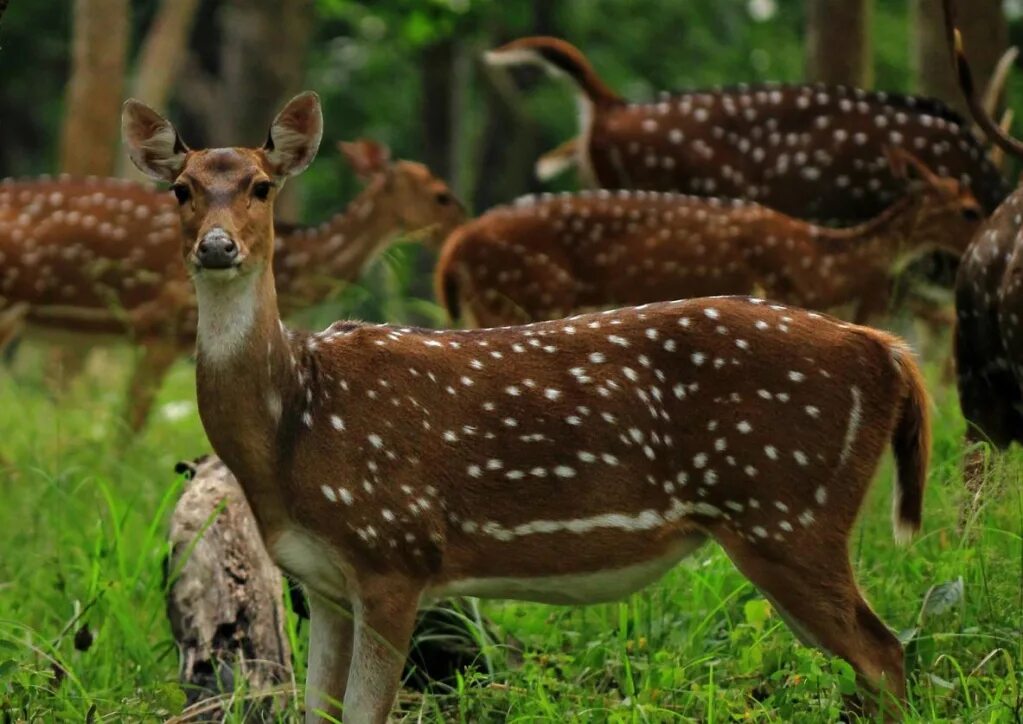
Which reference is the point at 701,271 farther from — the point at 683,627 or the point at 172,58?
the point at 172,58

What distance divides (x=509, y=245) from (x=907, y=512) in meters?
3.89

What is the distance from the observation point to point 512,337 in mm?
5195

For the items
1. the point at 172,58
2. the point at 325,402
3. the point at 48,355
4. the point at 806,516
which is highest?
the point at 325,402

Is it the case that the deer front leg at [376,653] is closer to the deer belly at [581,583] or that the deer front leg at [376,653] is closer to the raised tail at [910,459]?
the deer belly at [581,583]

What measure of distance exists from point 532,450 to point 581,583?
397 millimetres

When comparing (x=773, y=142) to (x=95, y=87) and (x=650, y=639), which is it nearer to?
(x=650, y=639)

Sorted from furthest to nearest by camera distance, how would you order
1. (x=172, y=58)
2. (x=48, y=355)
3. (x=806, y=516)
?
(x=172, y=58) → (x=48, y=355) → (x=806, y=516)

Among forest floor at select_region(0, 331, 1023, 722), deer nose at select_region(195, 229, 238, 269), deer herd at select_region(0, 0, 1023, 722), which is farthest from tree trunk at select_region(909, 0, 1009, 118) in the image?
deer nose at select_region(195, 229, 238, 269)

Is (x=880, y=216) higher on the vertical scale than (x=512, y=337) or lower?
lower

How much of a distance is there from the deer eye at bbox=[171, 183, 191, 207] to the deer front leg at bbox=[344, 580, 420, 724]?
46.2 inches

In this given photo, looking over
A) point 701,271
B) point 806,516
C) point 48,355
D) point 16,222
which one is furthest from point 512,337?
point 48,355

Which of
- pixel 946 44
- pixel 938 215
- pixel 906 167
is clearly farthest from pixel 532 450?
pixel 946 44

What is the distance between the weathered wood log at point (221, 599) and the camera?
5430 mm

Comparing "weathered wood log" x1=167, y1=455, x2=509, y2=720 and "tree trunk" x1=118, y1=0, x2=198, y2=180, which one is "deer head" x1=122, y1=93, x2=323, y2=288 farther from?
"tree trunk" x1=118, y1=0, x2=198, y2=180
